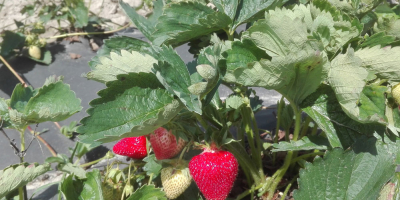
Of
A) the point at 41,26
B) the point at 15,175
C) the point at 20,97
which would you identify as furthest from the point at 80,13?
the point at 15,175

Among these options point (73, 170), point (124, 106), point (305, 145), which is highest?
point (124, 106)

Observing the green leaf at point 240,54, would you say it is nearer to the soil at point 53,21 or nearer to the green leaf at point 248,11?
the green leaf at point 248,11

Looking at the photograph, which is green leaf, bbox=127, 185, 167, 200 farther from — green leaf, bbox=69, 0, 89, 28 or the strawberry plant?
green leaf, bbox=69, 0, 89, 28

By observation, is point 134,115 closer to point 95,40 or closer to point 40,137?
point 40,137

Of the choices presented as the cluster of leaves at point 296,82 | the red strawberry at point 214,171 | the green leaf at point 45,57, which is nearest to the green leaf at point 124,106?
the cluster of leaves at point 296,82

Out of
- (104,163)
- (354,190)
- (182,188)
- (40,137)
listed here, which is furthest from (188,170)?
(40,137)

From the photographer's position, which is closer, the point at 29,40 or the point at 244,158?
the point at 244,158

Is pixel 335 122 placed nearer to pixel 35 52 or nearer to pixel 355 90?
pixel 355 90

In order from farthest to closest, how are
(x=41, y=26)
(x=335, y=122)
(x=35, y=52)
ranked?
(x=41, y=26) < (x=35, y=52) < (x=335, y=122)
